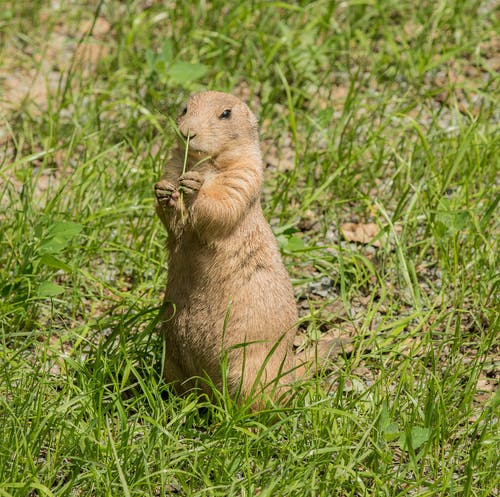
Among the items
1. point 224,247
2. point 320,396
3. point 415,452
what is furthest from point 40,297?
point 415,452

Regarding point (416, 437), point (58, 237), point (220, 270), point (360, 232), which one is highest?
point (220, 270)

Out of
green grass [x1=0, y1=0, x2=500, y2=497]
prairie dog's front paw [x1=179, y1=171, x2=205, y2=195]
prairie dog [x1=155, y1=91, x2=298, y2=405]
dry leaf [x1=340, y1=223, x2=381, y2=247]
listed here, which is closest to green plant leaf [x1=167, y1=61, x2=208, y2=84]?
green grass [x1=0, y1=0, x2=500, y2=497]

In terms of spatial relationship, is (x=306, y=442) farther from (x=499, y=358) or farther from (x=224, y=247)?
(x=499, y=358)

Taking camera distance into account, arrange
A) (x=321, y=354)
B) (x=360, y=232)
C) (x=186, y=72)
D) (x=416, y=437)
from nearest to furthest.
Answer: (x=416, y=437)
(x=321, y=354)
(x=360, y=232)
(x=186, y=72)

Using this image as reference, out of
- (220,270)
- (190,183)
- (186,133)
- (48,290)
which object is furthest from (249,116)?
(48,290)

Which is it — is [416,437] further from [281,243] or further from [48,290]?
[48,290]

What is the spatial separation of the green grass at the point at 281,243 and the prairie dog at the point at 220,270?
165mm

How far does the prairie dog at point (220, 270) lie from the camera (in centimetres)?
398

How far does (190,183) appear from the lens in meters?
3.95

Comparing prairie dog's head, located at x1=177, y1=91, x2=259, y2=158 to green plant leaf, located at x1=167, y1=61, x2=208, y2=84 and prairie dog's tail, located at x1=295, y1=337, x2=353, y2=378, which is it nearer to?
prairie dog's tail, located at x1=295, y1=337, x2=353, y2=378

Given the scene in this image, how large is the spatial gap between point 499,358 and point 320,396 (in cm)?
108

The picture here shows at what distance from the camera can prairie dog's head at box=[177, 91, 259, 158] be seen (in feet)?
13.2

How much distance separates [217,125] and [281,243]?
1146 mm

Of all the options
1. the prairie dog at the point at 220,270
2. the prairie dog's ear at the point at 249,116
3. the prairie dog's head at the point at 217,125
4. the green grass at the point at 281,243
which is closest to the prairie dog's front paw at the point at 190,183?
the prairie dog at the point at 220,270
